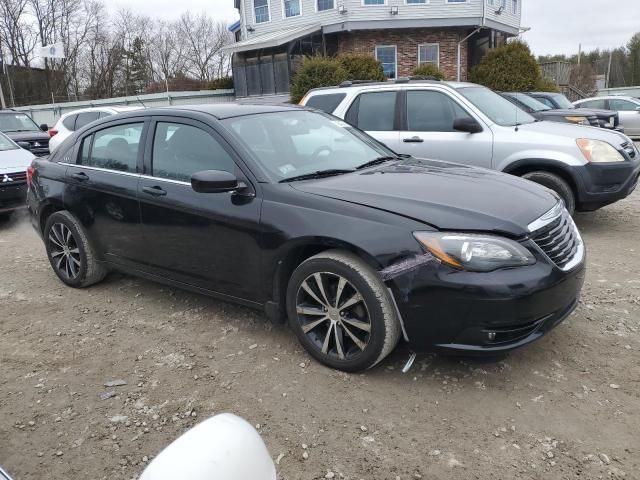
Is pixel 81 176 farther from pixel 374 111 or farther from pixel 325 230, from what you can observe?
pixel 374 111

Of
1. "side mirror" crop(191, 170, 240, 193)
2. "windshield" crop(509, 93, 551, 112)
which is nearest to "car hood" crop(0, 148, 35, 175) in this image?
"side mirror" crop(191, 170, 240, 193)

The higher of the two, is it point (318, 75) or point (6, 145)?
point (318, 75)

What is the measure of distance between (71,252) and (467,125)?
14.3ft

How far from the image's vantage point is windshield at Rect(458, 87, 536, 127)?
6262 millimetres

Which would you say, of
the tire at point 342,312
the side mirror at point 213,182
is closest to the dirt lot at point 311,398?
the tire at point 342,312

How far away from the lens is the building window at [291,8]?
940 inches

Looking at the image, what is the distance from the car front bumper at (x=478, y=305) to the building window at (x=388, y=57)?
21625mm

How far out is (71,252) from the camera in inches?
186

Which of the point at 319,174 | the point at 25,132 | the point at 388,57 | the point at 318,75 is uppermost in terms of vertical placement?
the point at 388,57

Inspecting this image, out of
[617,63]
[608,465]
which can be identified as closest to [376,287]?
[608,465]

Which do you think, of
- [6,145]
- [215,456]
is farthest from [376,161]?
[6,145]

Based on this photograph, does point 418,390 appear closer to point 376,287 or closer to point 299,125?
point 376,287

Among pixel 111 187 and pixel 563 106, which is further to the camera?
pixel 563 106

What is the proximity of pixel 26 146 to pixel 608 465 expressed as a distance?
1279 cm
